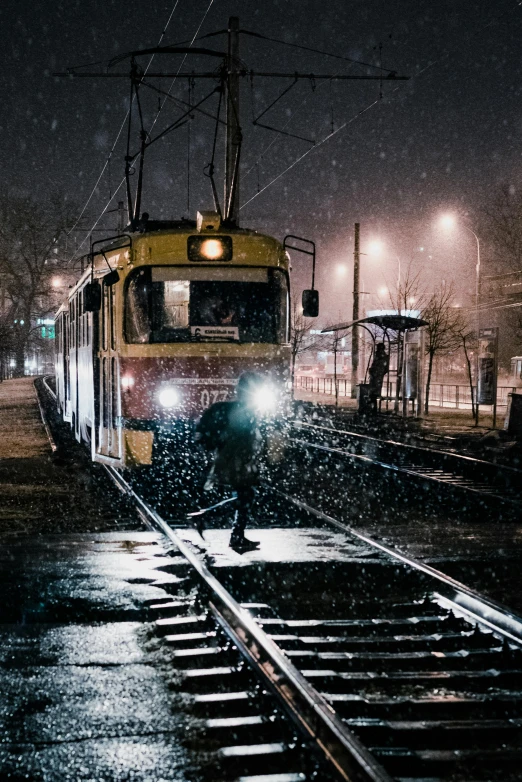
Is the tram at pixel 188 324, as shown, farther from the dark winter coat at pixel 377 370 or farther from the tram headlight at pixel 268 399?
the dark winter coat at pixel 377 370

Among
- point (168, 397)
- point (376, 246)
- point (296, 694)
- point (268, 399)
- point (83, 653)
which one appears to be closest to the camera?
point (296, 694)

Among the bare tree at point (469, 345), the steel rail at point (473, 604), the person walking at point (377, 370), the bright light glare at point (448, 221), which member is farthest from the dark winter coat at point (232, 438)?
the bright light glare at point (448, 221)

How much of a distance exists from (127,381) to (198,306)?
1.36m

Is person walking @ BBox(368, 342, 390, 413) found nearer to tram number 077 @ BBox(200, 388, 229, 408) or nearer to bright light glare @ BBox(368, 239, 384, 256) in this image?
bright light glare @ BBox(368, 239, 384, 256)

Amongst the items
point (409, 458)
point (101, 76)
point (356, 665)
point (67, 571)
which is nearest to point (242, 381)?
point (67, 571)

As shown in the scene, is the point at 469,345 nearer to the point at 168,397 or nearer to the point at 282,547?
the point at 168,397

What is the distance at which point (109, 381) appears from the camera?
577 inches

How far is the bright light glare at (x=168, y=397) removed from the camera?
536 inches

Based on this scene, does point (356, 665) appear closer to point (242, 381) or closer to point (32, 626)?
point (32, 626)

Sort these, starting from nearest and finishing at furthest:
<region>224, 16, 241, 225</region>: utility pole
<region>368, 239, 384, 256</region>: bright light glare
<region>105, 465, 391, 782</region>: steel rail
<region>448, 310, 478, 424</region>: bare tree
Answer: <region>105, 465, 391, 782</region>: steel rail
<region>224, 16, 241, 225</region>: utility pole
<region>448, 310, 478, 424</region>: bare tree
<region>368, 239, 384, 256</region>: bright light glare

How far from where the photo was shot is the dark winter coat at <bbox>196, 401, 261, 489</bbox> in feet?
32.8

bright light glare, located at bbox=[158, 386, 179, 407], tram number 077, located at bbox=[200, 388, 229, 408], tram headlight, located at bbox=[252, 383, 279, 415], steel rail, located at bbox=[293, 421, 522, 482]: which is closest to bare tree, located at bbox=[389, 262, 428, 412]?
steel rail, located at bbox=[293, 421, 522, 482]

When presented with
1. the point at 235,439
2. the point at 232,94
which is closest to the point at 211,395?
the point at 235,439

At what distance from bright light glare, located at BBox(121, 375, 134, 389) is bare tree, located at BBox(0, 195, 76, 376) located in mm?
52223
